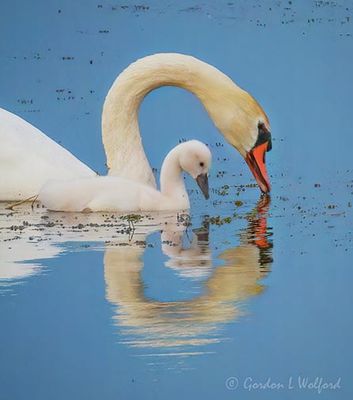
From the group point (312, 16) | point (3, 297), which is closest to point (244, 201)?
point (3, 297)

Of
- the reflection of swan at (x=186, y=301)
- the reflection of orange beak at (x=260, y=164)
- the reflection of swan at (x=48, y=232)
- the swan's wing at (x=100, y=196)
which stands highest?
the reflection of orange beak at (x=260, y=164)

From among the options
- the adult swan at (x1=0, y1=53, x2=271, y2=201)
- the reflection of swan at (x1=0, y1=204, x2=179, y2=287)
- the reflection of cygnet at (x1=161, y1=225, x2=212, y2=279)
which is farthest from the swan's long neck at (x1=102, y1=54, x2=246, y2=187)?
the reflection of cygnet at (x1=161, y1=225, x2=212, y2=279)

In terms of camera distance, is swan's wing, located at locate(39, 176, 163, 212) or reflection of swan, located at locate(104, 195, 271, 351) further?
swan's wing, located at locate(39, 176, 163, 212)

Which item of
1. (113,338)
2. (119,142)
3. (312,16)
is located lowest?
(113,338)

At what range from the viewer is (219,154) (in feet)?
49.6

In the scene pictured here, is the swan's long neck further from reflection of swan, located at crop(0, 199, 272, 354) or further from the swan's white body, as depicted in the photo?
reflection of swan, located at crop(0, 199, 272, 354)

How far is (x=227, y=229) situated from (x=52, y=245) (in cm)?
132

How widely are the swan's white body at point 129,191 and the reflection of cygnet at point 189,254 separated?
816 millimetres

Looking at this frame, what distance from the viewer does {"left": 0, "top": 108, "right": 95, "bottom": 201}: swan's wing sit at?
12.5 m

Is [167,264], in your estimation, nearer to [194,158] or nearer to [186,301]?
[186,301]

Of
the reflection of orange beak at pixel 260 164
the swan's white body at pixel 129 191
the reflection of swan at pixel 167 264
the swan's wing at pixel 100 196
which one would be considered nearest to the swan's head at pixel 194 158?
the swan's white body at pixel 129 191

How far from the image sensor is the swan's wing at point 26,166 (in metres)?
12.5

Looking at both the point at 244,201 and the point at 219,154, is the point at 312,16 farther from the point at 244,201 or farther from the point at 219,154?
the point at 244,201

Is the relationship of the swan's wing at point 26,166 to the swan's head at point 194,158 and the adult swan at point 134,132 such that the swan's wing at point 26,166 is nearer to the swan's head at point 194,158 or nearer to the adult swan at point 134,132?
the adult swan at point 134,132
